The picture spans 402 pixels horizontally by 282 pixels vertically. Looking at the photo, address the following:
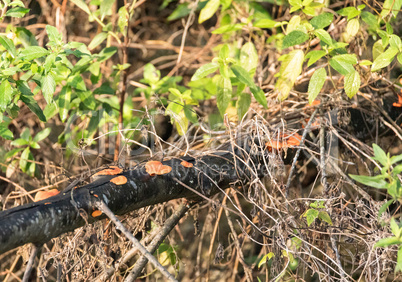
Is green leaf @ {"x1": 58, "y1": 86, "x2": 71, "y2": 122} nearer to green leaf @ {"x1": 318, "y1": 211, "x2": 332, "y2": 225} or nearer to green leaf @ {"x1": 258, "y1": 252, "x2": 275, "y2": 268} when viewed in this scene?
green leaf @ {"x1": 258, "y1": 252, "x2": 275, "y2": 268}

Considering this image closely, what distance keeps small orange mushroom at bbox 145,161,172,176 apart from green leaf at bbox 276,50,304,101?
0.74 meters

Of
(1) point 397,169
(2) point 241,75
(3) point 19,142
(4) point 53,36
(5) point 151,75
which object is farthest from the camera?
(5) point 151,75

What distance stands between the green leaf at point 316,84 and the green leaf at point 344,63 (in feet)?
0.19

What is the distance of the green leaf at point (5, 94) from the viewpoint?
1.52m

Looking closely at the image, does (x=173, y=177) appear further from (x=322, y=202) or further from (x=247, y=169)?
(x=322, y=202)

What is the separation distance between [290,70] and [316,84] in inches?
7.1

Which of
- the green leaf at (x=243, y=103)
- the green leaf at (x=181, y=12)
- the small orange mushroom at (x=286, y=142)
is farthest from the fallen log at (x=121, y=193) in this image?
the green leaf at (x=181, y=12)

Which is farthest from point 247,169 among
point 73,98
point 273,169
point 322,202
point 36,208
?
point 73,98

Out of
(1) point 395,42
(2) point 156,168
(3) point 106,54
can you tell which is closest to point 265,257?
(2) point 156,168

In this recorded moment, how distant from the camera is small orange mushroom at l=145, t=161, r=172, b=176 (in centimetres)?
149

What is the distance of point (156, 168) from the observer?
59.1 inches

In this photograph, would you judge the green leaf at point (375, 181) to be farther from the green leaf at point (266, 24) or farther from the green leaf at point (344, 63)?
the green leaf at point (266, 24)

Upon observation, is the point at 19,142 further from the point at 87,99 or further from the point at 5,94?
the point at 5,94

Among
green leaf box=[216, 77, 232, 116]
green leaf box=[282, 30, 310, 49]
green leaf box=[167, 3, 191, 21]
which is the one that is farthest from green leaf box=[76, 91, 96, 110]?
green leaf box=[167, 3, 191, 21]
